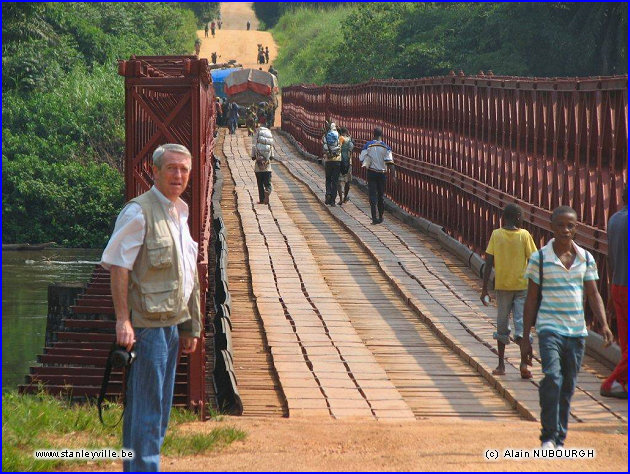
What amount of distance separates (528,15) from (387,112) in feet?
92.4

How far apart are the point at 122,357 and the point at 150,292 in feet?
1.25

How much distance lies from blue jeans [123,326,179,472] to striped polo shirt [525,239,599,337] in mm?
2648

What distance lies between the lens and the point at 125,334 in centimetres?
626

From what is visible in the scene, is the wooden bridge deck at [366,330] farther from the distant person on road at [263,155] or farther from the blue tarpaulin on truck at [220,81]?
the blue tarpaulin on truck at [220,81]

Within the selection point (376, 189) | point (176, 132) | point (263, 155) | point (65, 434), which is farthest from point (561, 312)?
point (263, 155)

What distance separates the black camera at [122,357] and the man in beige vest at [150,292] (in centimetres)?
4

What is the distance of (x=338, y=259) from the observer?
17.3m

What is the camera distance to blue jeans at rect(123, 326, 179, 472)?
21.1 feet

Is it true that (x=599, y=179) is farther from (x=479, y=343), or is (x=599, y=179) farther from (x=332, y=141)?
(x=332, y=141)

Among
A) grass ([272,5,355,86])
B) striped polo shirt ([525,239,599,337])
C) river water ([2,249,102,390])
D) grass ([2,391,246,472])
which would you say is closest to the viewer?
grass ([2,391,246,472])

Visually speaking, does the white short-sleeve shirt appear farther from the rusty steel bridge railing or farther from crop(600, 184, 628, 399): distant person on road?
the rusty steel bridge railing

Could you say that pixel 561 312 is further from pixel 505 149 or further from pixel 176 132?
pixel 505 149

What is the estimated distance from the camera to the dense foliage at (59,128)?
4416 cm

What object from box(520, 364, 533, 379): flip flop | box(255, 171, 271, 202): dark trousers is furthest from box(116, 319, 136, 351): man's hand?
box(255, 171, 271, 202): dark trousers
